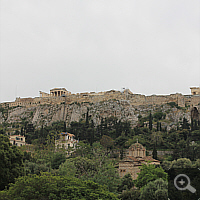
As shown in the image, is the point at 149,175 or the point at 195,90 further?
the point at 195,90

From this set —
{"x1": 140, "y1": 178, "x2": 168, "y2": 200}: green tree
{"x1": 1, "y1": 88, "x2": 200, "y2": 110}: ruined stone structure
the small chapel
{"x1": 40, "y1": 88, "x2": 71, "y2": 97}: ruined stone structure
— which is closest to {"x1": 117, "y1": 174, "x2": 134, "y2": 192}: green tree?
the small chapel

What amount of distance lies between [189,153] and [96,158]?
1224 cm

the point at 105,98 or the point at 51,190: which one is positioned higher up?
the point at 105,98

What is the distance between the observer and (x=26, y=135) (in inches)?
2470

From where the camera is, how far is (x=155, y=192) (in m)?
26.9

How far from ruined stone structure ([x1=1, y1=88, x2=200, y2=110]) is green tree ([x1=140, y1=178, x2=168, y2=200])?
150ft

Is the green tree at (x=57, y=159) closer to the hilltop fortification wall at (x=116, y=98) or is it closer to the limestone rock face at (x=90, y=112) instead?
the limestone rock face at (x=90, y=112)

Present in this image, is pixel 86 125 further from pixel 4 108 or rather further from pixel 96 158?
pixel 4 108

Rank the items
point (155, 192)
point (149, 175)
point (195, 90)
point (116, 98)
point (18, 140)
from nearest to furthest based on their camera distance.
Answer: point (155, 192)
point (149, 175)
point (18, 140)
point (195, 90)
point (116, 98)

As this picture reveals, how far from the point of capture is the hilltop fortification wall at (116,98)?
7331cm

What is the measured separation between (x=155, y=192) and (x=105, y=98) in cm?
5110

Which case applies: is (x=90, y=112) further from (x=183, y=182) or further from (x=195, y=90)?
(x=183, y=182)

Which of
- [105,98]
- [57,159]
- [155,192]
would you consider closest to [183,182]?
[155,192]

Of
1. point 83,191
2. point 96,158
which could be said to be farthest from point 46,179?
point 96,158
